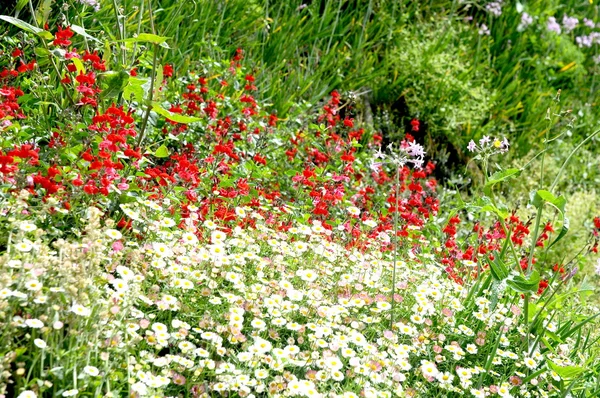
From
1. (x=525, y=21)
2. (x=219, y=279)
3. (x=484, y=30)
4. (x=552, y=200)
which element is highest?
(x=552, y=200)

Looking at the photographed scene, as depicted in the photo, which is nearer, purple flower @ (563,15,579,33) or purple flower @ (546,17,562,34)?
purple flower @ (546,17,562,34)

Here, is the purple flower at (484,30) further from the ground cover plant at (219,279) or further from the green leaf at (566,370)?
the green leaf at (566,370)

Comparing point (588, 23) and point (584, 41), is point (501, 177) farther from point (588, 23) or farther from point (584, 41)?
point (588, 23)

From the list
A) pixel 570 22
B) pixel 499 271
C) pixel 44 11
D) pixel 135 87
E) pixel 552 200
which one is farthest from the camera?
pixel 570 22

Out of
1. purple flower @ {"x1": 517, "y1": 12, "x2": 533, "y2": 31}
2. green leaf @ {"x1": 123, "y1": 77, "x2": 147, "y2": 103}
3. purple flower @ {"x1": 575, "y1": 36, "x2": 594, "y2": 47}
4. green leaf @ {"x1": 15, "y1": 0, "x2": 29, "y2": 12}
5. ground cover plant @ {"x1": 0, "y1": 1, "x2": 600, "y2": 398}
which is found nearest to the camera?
ground cover plant @ {"x1": 0, "y1": 1, "x2": 600, "y2": 398}

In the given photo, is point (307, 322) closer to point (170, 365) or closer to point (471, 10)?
point (170, 365)

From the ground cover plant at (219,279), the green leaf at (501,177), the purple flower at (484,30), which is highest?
the green leaf at (501,177)

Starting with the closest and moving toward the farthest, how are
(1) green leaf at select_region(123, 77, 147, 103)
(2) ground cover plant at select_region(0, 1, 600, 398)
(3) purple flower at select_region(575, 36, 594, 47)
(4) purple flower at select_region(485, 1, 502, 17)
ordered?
1. (2) ground cover plant at select_region(0, 1, 600, 398)
2. (1) green leaf at select_region(123, 77, 147, 103)
3. (4) purple flower at select_region(485, 1, 502, 17)
4. (3) purple flower at select_region(575, 36, 594, 47)

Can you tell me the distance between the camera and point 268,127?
479 centimetres

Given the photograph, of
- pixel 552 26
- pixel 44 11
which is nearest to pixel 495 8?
pixel 552 26

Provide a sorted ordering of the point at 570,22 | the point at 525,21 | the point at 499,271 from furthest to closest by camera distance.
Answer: the point at 570,22, the point at 525,21, the point at 499,271

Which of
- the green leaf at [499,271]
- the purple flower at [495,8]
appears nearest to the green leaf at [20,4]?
the green leaf at [499,271]

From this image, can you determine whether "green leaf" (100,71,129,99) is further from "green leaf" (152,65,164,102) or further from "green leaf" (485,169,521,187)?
"green leaf" (485,169,521,187)

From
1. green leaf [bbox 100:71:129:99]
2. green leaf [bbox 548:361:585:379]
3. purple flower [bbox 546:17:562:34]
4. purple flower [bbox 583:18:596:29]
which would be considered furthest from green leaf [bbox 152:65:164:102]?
purple flower [bbox 583:18:596:29]
